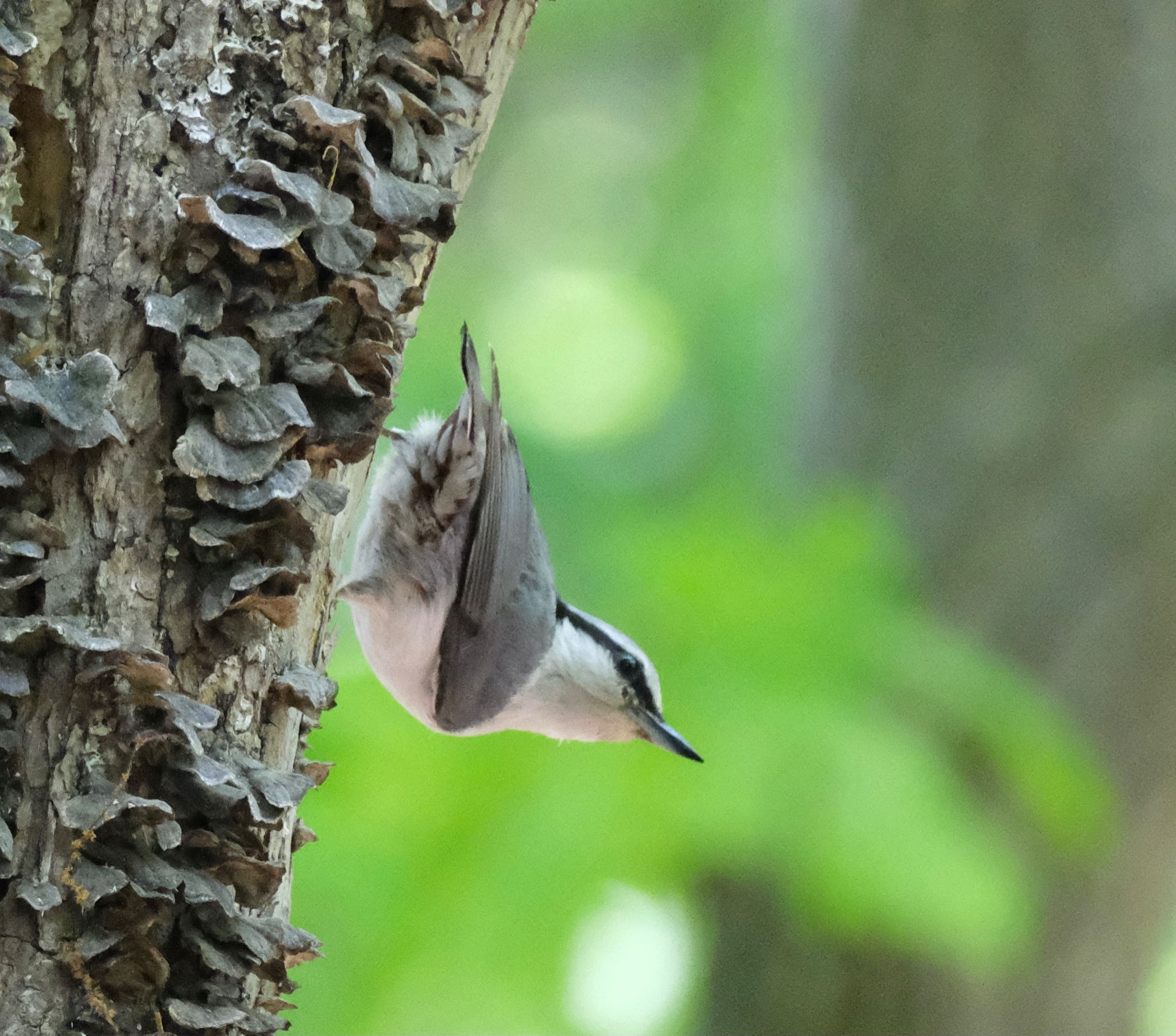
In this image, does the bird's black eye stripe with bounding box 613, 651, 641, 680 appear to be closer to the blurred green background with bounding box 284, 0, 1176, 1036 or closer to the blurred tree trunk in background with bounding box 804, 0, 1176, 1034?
the blurred green background with bounding box 284, 0, 1176, 1036

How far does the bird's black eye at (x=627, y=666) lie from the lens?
2002mm

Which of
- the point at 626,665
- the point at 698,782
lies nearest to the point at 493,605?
the point at 626,665

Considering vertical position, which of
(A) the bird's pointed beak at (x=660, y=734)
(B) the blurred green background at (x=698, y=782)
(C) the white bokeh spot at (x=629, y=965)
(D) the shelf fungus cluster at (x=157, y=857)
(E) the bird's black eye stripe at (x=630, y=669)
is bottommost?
(C) the white bokeh spot at (x=629, y=965)

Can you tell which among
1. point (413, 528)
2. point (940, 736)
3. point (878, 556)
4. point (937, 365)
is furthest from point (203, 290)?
point (937, 365)

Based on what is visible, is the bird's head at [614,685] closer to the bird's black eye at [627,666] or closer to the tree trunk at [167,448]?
the bird's black eye at [627,666]

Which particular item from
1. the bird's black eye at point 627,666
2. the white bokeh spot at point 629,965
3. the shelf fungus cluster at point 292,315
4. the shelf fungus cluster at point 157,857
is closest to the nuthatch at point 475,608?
the bird's black eye at point 627,666

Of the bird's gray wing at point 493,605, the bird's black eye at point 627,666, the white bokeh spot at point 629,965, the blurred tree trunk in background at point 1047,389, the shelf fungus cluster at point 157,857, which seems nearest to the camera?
the shelf fungus cluster at point 157,857

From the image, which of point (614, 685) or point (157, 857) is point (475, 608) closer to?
point (614, 685)

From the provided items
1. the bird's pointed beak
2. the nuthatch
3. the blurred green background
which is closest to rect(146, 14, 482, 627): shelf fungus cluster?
the nuthatch

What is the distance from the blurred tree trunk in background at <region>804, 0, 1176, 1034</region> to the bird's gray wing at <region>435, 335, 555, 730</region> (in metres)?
1.51

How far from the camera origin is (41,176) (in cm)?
97

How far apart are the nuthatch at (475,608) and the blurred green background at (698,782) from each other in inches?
8.6

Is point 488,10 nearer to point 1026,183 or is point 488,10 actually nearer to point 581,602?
point 581,602

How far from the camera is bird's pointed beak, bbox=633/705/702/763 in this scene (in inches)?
79.3
